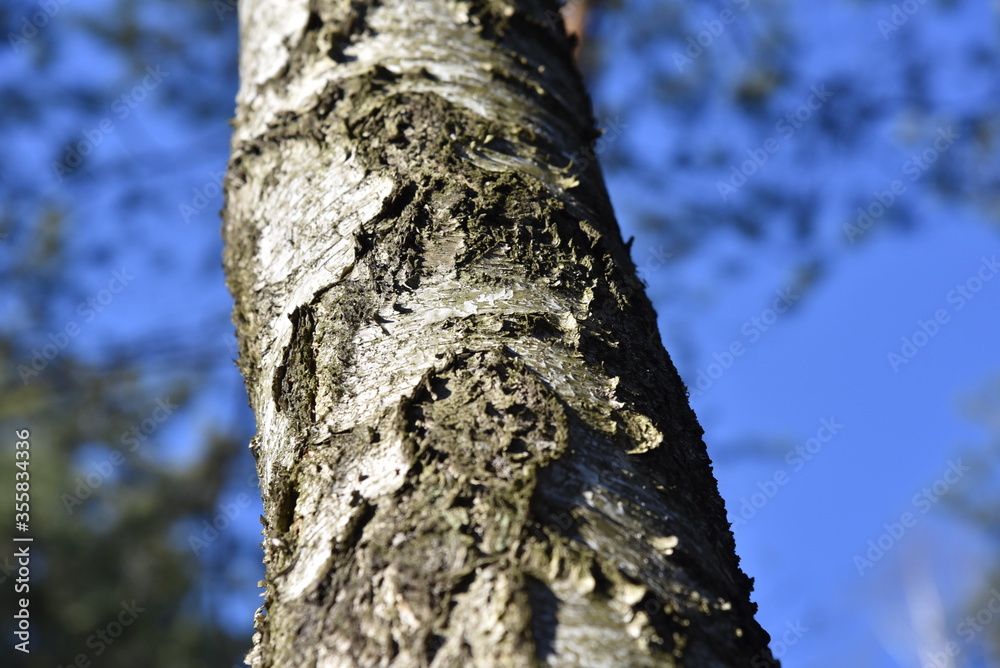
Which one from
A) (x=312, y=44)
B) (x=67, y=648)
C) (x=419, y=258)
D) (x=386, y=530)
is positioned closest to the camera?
(x=386, y=530)

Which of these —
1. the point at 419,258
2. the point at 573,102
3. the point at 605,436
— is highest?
the point at 573,102

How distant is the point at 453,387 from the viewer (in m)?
0.85

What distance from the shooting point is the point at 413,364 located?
89 cm

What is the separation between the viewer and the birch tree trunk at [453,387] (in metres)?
0.68

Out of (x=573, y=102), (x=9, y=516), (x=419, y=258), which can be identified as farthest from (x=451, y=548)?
(x=9, y=516)

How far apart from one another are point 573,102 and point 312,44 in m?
0.49

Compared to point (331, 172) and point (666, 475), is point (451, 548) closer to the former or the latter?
point (666, 475)

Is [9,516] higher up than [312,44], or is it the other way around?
[9,516]

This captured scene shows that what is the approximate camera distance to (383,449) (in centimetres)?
81

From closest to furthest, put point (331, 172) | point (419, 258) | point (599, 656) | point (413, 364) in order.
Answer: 1. point (599, 656)
2. point (413, 364)
3. point (419, 258)
4. point (331, 172)

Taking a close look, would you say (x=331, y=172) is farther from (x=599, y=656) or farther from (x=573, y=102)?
(x=599, y=656)

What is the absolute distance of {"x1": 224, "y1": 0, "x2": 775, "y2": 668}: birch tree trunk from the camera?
68cm

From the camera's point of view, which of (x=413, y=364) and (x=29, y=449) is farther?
(x=29, y=449)

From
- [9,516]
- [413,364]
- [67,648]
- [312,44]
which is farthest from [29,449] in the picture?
[413,364]
